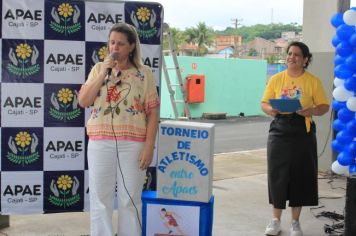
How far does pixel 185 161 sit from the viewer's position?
3262 millimetres

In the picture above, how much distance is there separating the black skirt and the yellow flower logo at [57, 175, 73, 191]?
1.73 metres

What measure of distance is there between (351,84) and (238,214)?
1869mm

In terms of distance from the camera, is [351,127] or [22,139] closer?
[22,139]

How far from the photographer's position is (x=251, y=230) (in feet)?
14.2

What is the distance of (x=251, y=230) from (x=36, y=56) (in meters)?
2.41

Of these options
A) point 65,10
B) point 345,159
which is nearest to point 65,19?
point 65,10

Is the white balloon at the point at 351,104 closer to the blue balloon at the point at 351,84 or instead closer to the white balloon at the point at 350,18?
the blue balloon at the point at 351,84

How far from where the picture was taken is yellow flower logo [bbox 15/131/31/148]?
3826 millimetres

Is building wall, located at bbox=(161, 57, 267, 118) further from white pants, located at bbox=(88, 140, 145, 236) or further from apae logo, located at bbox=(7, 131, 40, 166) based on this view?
white pants, located at bbox=(88, 140, 145, 236)

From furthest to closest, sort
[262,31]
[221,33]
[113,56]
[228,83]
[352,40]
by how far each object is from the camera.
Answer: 1. [221,33]
2. [262,31]
3. [228,83]
4. [352,40]
5. [113,56]

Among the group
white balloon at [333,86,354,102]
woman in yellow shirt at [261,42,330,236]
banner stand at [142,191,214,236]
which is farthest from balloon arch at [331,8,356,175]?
banner stand at [142,191,214,236]

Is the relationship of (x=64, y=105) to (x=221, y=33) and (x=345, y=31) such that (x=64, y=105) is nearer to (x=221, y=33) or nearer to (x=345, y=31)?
(x=345, y=31)

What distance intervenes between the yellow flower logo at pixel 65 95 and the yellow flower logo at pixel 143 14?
32.9 inches

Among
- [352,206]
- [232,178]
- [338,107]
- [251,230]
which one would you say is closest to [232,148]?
[232,178]
